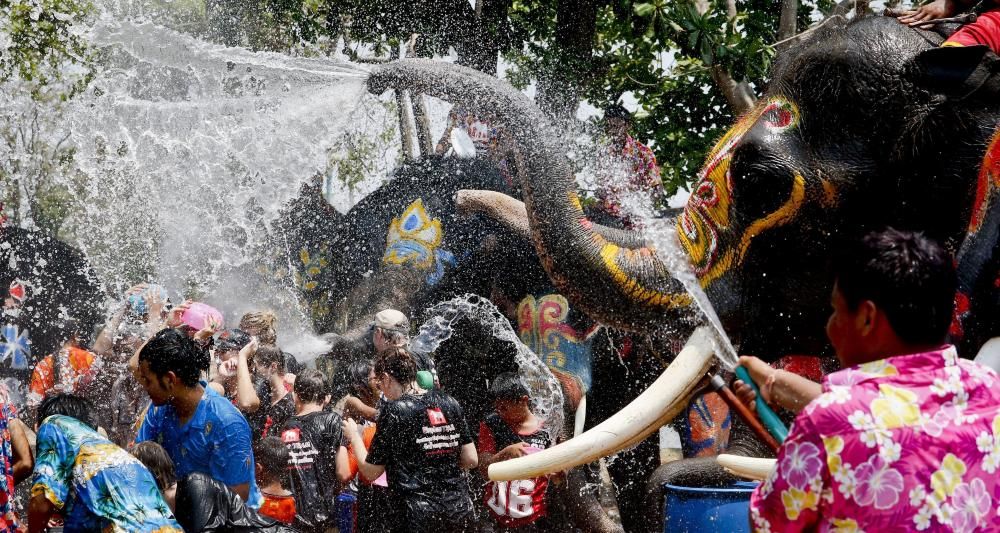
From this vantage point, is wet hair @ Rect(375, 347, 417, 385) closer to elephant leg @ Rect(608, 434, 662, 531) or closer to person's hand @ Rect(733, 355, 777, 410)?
elephant leg @ Rect(608, 434, 662, 531)

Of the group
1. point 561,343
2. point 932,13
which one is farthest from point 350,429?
point 932,13

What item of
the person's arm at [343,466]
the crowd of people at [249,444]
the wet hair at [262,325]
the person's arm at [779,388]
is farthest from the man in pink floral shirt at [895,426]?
the wet hair at [262,325]

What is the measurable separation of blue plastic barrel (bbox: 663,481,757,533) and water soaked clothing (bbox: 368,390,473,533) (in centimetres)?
161

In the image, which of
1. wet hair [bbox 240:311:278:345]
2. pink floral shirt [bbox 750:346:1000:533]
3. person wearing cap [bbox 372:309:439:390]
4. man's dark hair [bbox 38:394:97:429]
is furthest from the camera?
wet hair [bbox 240:311:278:345]

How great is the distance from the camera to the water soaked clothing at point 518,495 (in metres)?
5.74

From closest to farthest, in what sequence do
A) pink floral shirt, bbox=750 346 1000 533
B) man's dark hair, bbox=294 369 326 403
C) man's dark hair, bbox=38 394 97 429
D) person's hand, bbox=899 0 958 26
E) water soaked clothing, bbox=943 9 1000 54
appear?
1. pink floral shirt, bbox=750 346 1000 533
2. water soaked clothing, bbox=943 9 1000 54
3. person's hand, bbox=899 0 958 26
4. man's dark hair, bbox=38 394 97 429
5. man's dark hair, bbox=294 369 326 403

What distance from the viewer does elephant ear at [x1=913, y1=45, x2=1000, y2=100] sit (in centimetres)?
321

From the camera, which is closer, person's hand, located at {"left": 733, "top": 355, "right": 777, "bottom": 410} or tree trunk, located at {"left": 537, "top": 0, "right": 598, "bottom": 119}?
person's hand, located at {"left": 733, "top": 355, "right": 777, "bottom": 410}

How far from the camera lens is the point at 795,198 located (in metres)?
3.59

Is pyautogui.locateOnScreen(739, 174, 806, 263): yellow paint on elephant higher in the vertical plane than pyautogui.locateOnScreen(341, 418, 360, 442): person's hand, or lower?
higher

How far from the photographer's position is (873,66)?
3.46 meters

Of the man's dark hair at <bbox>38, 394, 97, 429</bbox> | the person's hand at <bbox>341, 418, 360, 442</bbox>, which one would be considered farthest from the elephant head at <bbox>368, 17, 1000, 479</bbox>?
the person's hand at <bbox>341, 418, 360, 442</bbox>

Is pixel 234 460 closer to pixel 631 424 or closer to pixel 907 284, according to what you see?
pixel 631 424

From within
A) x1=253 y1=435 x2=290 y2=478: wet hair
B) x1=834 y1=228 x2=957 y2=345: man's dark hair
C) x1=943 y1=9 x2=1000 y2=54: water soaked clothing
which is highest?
x1=943 y1=9 x2=1000 y2=54: water soaked clothing
